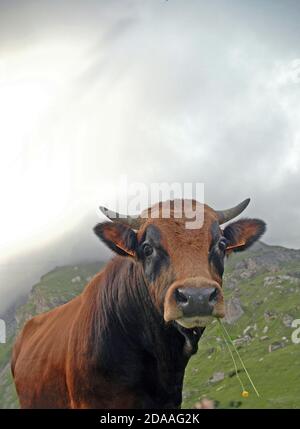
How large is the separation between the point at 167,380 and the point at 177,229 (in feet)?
8.94

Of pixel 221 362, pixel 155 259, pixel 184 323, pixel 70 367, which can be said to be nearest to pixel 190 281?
pixel 184 323

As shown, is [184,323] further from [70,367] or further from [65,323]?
[65,323]

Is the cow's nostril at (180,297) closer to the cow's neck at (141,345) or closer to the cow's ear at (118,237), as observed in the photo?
the cow's neck at (141,345)

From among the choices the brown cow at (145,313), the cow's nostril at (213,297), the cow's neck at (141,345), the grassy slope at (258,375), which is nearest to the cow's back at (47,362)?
the brown cow at (145,313)

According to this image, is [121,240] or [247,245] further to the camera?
[247,245]

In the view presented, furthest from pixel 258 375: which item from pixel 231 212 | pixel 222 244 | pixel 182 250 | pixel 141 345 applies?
pixel 182 250

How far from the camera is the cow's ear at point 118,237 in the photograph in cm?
880

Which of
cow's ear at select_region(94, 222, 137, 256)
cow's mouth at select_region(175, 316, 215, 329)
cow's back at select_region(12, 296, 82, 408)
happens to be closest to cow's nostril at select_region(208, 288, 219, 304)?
cow's mouth at select_region(175, 316, 215, 329)

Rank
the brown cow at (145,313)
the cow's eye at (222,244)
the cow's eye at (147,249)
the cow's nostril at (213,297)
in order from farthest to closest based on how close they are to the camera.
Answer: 1. the cow's eye at (222,244)
2. the cow's eye at (147,249)
3. the brown cow at (145,313)
4. the cow's nostril at (213,297)

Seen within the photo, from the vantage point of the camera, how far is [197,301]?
22.6 feet

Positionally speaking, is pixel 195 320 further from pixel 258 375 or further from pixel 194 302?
pixel 258 375

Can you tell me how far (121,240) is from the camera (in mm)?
8852
